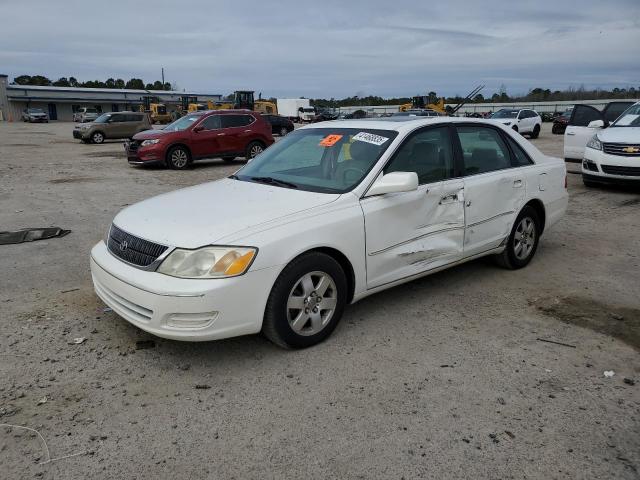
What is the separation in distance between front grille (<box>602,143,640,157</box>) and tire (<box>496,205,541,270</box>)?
5312 mm

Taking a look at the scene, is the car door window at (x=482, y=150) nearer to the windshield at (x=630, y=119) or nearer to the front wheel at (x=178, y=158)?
the windshield at (x=630, y=119)

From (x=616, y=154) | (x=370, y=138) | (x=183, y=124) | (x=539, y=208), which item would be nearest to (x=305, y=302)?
(x=370, y=138)

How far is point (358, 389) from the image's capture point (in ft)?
10.5

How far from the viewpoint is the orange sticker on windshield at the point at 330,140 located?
4.46m

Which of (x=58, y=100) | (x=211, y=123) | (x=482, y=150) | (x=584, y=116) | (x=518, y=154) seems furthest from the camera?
(x=58, y=100)

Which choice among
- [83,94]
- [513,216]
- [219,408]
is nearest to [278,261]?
[219,408]

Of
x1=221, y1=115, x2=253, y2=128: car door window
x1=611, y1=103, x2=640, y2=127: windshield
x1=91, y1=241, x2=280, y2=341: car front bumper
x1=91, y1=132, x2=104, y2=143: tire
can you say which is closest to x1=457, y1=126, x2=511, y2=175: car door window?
x1=91, y1=241, x2=280, y2=341: car front bumper

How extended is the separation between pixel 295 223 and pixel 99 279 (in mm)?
1538

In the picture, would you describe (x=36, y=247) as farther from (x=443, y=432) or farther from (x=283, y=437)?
(x=443, y=432)

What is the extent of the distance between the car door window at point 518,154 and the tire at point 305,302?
103 inches

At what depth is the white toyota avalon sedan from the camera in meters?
3.25

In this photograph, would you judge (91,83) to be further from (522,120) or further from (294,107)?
(522,120)

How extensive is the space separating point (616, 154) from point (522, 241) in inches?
228

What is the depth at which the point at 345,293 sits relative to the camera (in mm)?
3791
